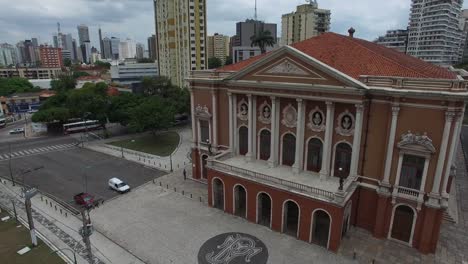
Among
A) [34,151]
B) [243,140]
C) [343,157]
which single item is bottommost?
[34,151]

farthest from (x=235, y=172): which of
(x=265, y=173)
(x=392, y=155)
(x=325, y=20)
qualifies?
(x=325, y=20)

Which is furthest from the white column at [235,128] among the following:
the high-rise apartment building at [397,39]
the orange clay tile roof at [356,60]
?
the high-rise apartment building at [397,39]

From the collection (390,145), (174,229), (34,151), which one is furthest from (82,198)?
(390,145)

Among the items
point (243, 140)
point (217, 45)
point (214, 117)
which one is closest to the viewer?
point (243, 140)

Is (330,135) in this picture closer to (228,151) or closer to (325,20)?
(228,151)

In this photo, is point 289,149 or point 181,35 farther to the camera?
point 181,35

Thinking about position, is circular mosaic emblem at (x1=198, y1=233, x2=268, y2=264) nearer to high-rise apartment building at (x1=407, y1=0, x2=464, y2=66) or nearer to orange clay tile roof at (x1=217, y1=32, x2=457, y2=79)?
orange clay tile roof at (x1=217, y1=32, x2=457, y2=79)

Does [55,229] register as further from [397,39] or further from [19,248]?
[397,39]

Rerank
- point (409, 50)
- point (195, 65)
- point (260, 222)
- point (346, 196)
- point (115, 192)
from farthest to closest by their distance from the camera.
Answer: point (409, 50) < point (195, 65) < point (115, 192) < point (260, 222) < point (346, 196)
